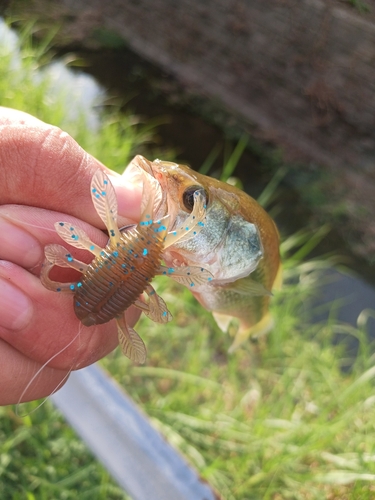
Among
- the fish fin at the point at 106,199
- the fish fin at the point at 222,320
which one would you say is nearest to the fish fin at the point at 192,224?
the fish fin at the point at 106,199

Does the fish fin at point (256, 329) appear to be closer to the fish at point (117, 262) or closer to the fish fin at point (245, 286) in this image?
the fish fin at point (245, 286)

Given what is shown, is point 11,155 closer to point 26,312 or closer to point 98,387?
point 26,312

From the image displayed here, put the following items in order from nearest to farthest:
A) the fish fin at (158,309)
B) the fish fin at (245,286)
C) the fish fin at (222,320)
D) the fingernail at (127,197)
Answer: the fish fin at (158,309) → the fingernail at (127,197) → the fish fin at (245,286) → the fish fin at (222,320)

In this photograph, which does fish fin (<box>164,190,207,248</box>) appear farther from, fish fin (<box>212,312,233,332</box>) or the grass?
the grass

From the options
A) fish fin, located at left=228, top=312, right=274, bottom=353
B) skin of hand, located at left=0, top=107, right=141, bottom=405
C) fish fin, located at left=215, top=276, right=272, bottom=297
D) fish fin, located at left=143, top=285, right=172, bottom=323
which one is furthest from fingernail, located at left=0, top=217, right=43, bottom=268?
fish fin, located at left=228, top=312, right=274, bottom=353

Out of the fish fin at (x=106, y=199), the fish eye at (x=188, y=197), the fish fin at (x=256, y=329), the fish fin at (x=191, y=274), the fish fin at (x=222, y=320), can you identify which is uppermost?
the fish eye at (x=188, y=197)

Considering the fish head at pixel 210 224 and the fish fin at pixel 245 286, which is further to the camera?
the fish fin at pixel 245 286
